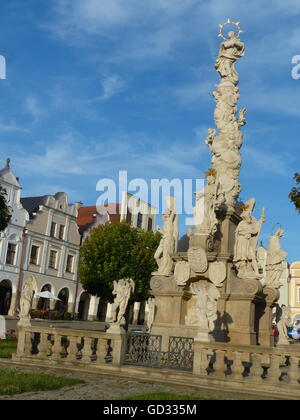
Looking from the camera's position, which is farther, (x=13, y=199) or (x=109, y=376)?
(x=13, y=199)

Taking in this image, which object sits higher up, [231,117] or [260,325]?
[231,117]

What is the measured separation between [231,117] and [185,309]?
7578mm

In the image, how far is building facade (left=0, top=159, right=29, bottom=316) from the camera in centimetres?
4634

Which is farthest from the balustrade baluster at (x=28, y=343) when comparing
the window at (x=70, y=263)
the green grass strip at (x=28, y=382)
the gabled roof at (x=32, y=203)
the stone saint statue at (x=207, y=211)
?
the window at (x=70, y=263)

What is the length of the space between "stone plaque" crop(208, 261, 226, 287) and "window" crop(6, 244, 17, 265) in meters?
34.1

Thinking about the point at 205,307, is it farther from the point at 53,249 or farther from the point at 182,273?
the point at 53,249

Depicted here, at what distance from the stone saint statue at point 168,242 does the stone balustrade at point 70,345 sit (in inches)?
171

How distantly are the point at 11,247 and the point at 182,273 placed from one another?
3407 centimetres

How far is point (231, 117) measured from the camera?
19484 millimetres

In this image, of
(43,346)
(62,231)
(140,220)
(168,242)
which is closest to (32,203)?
(62,231)
